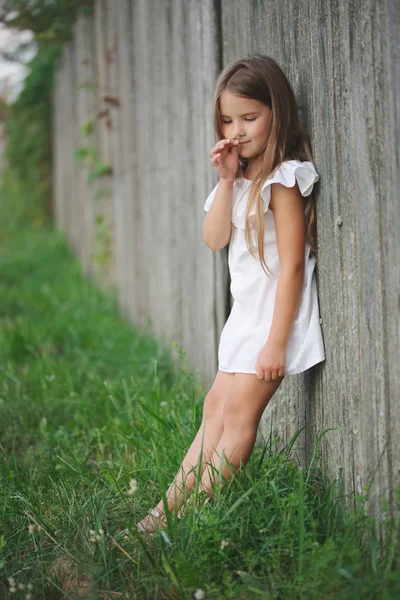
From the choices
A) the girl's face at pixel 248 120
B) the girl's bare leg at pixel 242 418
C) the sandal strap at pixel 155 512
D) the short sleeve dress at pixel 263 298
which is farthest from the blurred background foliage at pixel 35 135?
the sandal strap at pixel 155 512

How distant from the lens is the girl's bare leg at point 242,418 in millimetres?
2396

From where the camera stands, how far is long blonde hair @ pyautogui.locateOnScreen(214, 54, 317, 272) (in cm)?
234

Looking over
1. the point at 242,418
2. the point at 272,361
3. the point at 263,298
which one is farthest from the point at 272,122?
the point at 242,418

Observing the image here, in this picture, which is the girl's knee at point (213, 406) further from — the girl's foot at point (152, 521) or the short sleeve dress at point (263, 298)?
the girl's foot at point (152, 521)

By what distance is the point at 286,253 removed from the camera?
2.32 m

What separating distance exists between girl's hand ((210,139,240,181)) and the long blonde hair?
0.10 meters

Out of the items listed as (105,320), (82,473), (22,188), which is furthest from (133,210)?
(22,188)

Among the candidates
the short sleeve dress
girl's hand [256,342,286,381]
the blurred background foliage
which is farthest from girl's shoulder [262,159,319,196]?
the blurred background foliage

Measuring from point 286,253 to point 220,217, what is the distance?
0.29 m

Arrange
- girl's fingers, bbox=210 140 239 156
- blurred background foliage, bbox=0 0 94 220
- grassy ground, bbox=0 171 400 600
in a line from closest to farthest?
grassy ground, bbox=0 171 400 600 → girl's fingers, bbox=210 140 239 156 → blurred background foliage, bbox=0 0 94 220

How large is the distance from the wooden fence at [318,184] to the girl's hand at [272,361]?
6.0 inches

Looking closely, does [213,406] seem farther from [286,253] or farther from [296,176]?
[296,176]

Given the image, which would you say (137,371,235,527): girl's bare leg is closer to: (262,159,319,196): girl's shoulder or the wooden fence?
the wooden fence

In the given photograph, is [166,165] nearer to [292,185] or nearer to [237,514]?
[292,185]
